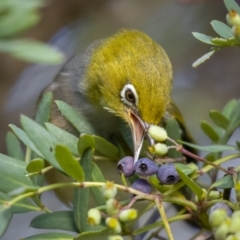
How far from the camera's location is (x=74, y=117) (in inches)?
46.4

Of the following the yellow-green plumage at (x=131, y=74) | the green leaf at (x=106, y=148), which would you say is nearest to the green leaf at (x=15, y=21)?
the green leaf at (x=106, y=148)

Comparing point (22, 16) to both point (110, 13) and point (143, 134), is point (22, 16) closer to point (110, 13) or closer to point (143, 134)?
point (143, 134)

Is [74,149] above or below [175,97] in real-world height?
above

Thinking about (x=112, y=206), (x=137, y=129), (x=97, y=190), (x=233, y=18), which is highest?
(x=233, y=18)

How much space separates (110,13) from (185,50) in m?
0.52

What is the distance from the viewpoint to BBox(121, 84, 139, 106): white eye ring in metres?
1.43

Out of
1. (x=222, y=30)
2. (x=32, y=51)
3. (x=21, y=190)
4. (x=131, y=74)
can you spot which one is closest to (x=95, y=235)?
(x=21, y=190)

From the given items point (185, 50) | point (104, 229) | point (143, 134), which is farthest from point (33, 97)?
point (104, 229)

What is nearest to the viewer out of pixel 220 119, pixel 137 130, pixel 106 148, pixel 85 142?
pixel 85 142

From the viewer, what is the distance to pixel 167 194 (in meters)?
0.93

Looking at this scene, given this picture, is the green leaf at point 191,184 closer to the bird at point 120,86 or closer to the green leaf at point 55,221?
the green leaf at point 55,221

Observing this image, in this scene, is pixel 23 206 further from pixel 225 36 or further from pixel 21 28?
pixel 225 36

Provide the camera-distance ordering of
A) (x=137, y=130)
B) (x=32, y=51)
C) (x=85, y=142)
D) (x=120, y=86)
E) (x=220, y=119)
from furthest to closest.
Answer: (x=120, y=86) → (x=137, y=130) → (x=220, y=119) → (x=85, y=142) → (x=32, y=51)

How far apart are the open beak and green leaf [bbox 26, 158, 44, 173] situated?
1.26ft
